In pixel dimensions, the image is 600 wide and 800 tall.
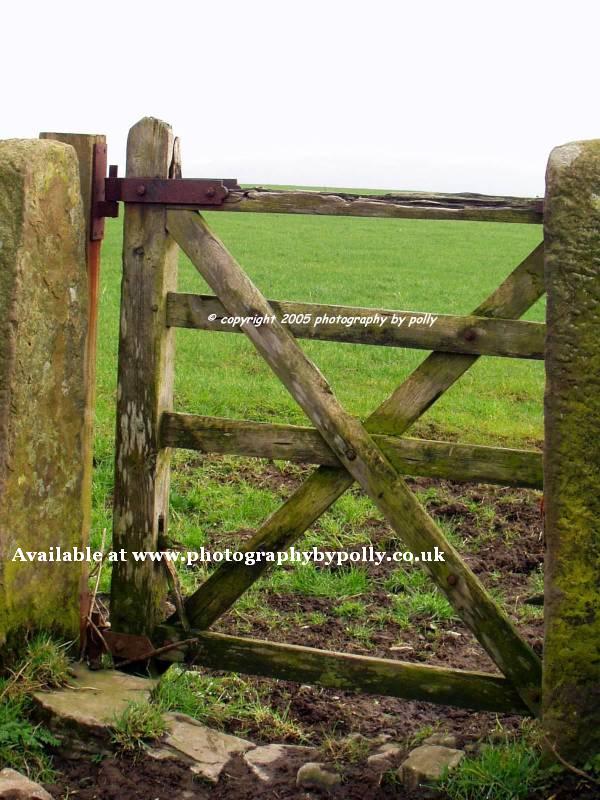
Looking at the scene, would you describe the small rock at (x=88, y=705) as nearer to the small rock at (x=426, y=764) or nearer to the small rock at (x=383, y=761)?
the small rock at (x=383, y=761)

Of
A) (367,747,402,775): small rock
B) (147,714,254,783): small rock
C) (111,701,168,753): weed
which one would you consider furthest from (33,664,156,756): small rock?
(367,747,402,775): small rock

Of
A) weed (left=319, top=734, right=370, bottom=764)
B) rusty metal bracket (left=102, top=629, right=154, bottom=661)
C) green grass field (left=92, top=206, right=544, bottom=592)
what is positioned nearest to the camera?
weed (left=319, top=734, right=370, bottom=764)

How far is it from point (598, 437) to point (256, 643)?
6.11ft

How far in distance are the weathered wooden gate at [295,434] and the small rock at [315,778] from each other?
1.51 feet

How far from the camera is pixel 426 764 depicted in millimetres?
4082

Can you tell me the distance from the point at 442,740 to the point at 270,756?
2.48ft

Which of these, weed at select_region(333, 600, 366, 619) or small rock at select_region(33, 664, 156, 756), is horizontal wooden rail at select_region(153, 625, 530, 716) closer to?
small rock at select_region(33, 664, 156, 756)

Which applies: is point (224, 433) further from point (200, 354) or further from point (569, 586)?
point (200, 354)

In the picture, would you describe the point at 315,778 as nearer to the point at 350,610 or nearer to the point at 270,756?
the point at 270,756

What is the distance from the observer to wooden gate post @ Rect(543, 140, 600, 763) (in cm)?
373

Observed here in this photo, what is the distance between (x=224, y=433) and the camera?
4574 mm

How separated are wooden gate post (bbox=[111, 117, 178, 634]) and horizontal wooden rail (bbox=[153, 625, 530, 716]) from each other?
25 centimetres

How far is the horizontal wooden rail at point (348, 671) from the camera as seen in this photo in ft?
14.3

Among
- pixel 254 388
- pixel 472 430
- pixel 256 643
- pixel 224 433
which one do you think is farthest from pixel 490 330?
pixel 254 388
